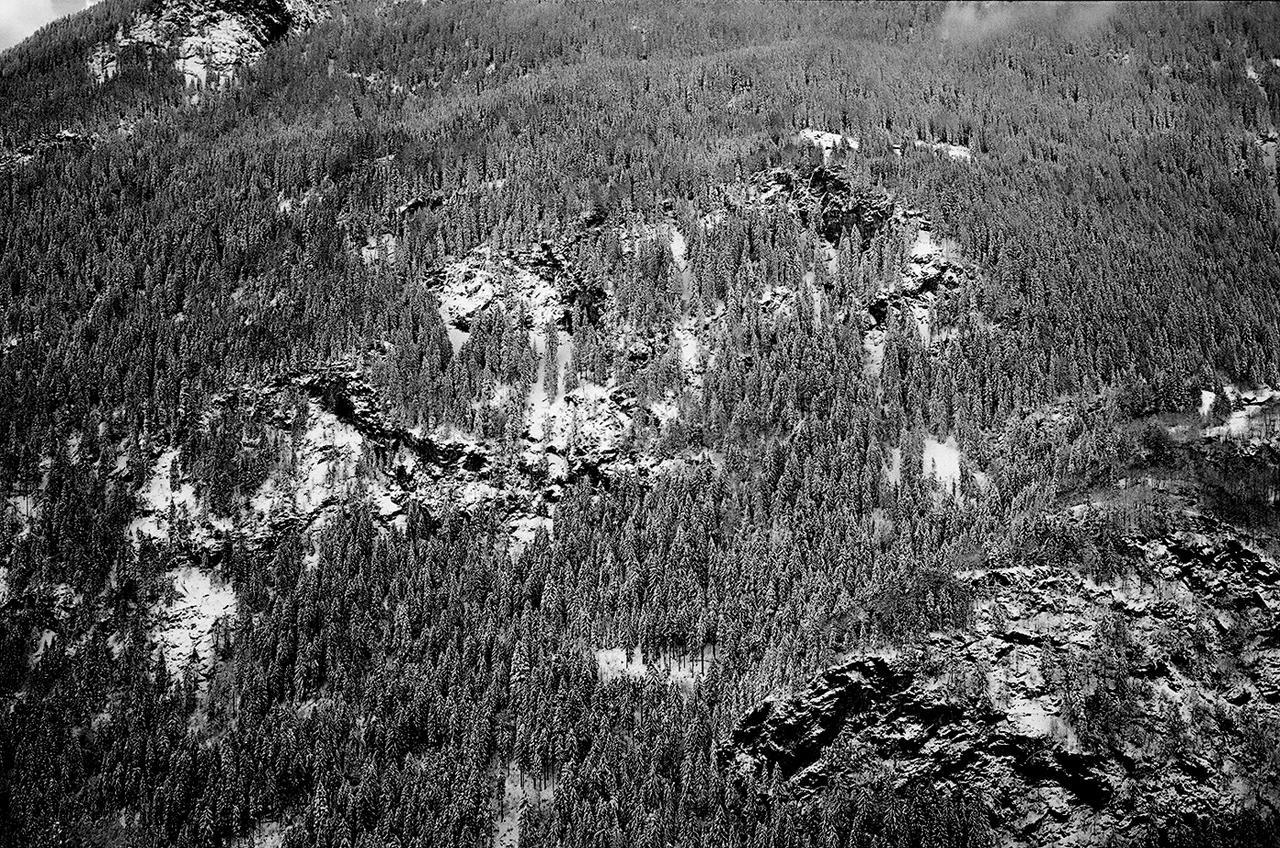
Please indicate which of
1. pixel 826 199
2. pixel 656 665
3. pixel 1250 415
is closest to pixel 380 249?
pixel 826 199

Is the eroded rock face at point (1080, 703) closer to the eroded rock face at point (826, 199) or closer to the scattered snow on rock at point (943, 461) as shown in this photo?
the scattered snow on rock at point (943, 461)

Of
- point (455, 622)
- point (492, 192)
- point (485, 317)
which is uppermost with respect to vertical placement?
point (492, 192)

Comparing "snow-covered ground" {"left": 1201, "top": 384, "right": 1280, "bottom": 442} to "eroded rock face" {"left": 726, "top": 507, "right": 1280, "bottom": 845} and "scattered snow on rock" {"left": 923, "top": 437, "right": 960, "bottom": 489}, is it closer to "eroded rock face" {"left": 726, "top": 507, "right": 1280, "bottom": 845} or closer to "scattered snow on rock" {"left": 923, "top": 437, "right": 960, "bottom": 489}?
"eroded rock face" {"left": 726, "top": 507, "right": 1280, "bottom": 845}

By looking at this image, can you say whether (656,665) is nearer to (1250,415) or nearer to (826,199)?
(1250,415)

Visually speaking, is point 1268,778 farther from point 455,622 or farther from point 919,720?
point 455,622

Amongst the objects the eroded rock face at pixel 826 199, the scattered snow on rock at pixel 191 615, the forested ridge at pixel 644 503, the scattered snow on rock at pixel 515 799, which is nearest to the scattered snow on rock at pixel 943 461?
the forested ridge at pixel 644 503

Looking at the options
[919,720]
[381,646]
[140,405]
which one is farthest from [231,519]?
[919,720]
